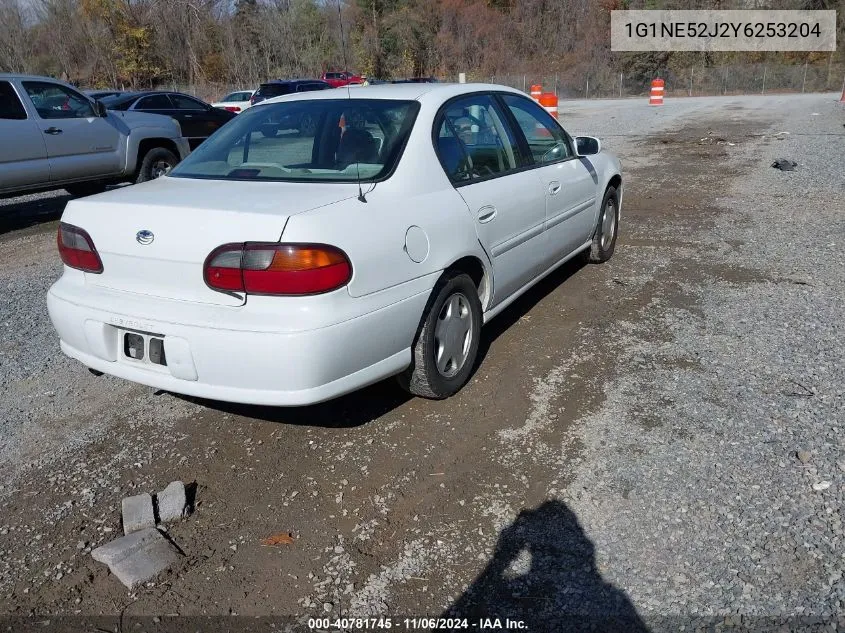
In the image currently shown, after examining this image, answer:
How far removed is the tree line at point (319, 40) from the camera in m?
46.9

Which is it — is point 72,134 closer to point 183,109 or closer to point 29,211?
point 29,211

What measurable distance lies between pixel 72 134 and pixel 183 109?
7098 millimetres

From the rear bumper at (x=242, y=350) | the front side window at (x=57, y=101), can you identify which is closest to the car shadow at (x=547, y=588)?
the rear bumper at (x=242, y=350)

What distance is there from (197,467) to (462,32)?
220 ft

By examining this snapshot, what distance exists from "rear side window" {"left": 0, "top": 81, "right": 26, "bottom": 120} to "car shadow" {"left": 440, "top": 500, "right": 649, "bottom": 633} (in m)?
8.88

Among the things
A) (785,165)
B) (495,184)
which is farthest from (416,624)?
(785,165)

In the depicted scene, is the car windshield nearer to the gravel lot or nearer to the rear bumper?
the rear bumper

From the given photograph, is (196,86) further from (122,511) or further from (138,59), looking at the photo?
(122,511)

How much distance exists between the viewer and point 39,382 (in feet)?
14.0

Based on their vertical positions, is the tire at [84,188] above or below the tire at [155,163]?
below

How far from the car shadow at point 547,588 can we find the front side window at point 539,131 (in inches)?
107

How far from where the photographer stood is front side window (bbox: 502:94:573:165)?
4.74m

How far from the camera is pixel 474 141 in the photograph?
411cm

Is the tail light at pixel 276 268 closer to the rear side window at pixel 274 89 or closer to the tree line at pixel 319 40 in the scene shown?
the rear side window at pixel 274 89
